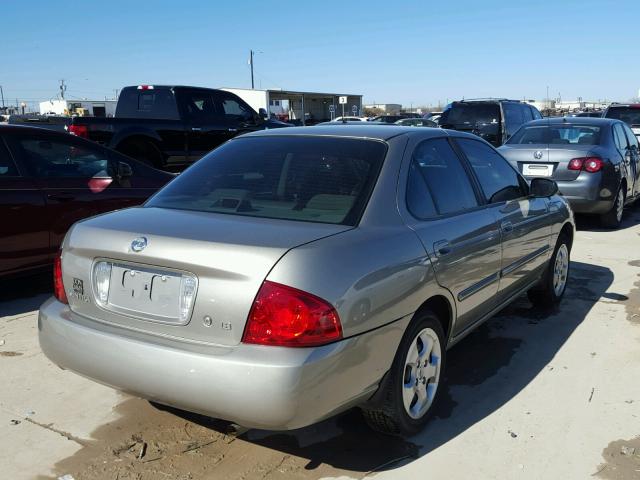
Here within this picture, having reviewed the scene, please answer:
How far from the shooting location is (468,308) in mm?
3605

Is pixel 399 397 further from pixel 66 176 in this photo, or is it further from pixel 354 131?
pixel 66 176

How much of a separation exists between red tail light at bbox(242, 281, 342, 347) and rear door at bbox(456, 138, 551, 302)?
1935 millimetres

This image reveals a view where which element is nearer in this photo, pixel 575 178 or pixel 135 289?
pixel 135 289

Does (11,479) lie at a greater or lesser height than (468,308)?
lesser

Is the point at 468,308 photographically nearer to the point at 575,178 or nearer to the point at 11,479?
the point at 11,479

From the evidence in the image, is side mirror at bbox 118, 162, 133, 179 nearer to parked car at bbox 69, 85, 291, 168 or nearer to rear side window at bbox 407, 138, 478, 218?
rear side window at bbox 407, 138, 478, 218

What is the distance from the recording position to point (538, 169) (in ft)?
28.5

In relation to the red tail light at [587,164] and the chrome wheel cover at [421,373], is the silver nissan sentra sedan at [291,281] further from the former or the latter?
the red tail light at [587,164]

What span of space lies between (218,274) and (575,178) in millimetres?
7311

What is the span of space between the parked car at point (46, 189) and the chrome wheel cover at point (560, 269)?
3.97m

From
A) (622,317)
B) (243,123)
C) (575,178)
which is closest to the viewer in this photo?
(622,317)

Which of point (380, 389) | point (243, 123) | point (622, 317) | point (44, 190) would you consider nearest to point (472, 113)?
point (243, 123)

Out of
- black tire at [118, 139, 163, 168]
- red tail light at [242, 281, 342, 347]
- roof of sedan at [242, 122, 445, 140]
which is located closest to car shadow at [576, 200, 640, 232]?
roof of sedan at [242, 122, 445, 140]

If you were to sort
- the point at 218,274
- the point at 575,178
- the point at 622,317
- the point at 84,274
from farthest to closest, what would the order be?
the point at 575,178
the point at 622,317
the point at 84,274
the point at 218,274
